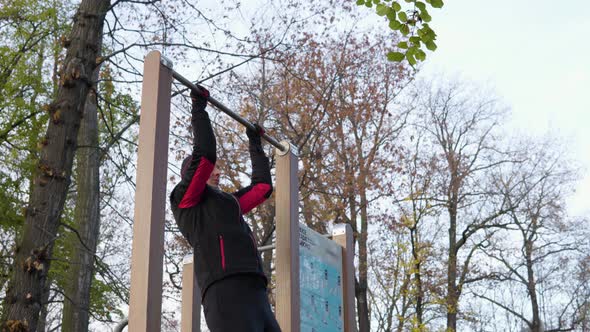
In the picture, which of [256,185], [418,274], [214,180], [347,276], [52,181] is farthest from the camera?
[418,274]

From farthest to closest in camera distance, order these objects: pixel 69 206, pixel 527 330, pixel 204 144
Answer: pixel 527 330 < pixel 69 206 < pixel 204 144

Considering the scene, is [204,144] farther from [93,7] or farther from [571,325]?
[571,325]

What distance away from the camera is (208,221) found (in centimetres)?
314

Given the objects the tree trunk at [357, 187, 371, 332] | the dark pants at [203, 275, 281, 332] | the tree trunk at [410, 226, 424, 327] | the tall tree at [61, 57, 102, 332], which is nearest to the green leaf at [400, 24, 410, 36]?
the dark pants at [203, 275, 281, 332]

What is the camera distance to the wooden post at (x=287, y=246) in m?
3.73

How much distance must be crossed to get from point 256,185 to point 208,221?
665 millimetres

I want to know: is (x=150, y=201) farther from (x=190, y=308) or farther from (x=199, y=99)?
(x=190, y=308)

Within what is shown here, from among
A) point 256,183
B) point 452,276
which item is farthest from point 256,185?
point 452,276

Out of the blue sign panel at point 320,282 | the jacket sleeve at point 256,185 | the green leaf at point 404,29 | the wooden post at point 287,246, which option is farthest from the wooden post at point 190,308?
Result: the green leaf at point 404,29

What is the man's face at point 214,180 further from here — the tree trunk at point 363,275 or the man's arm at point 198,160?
the tree trunk at point 363,275

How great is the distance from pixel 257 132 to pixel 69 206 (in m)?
11.6

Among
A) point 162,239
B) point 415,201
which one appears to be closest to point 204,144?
point 162,239

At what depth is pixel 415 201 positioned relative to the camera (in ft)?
60.7

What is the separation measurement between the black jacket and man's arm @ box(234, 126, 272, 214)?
1.42 ft
